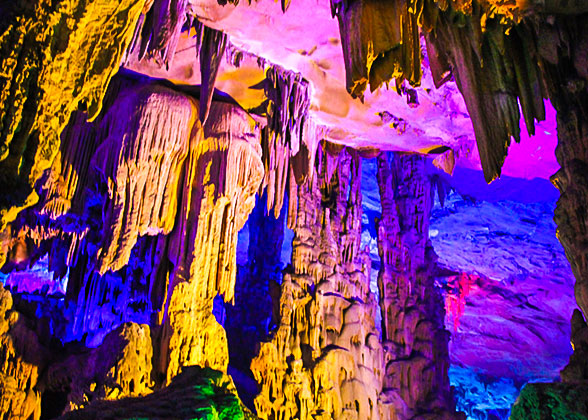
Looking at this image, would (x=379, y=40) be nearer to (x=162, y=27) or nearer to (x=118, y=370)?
(x=162, y=27)

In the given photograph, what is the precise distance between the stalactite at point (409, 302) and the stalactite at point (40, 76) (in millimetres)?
7249

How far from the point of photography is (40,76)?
1772 millimetres

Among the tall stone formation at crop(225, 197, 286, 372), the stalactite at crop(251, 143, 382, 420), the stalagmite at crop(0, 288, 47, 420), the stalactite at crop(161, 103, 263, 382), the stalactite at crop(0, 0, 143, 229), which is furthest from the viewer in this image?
the tall stone formation at crop(225, 197, 286, 372)

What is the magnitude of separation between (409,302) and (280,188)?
3.91 metres

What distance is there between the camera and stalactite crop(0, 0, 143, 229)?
168 cm

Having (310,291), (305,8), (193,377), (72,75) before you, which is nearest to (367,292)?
(310,291)

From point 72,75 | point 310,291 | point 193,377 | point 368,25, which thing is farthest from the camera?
point 310,291

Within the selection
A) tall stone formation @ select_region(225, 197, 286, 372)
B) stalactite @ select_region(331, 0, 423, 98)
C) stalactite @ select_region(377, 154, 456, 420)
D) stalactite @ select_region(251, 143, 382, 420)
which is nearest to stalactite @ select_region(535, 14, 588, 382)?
stalactite @ select_region(331, 0, 423, 98)

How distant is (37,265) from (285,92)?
9.28m

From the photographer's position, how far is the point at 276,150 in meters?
6.68

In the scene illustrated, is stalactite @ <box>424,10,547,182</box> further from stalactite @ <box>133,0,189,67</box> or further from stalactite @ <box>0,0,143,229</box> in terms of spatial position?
stalactite @ <box>0,0,143,229</box>

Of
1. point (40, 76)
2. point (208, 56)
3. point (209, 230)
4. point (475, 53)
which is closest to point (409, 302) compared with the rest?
point (209, 230)

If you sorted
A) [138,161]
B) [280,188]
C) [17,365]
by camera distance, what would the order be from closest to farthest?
1. [138,161]
2. [17,365]
3. [280,188]

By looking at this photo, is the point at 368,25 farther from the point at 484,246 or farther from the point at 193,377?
the point at 484,246
